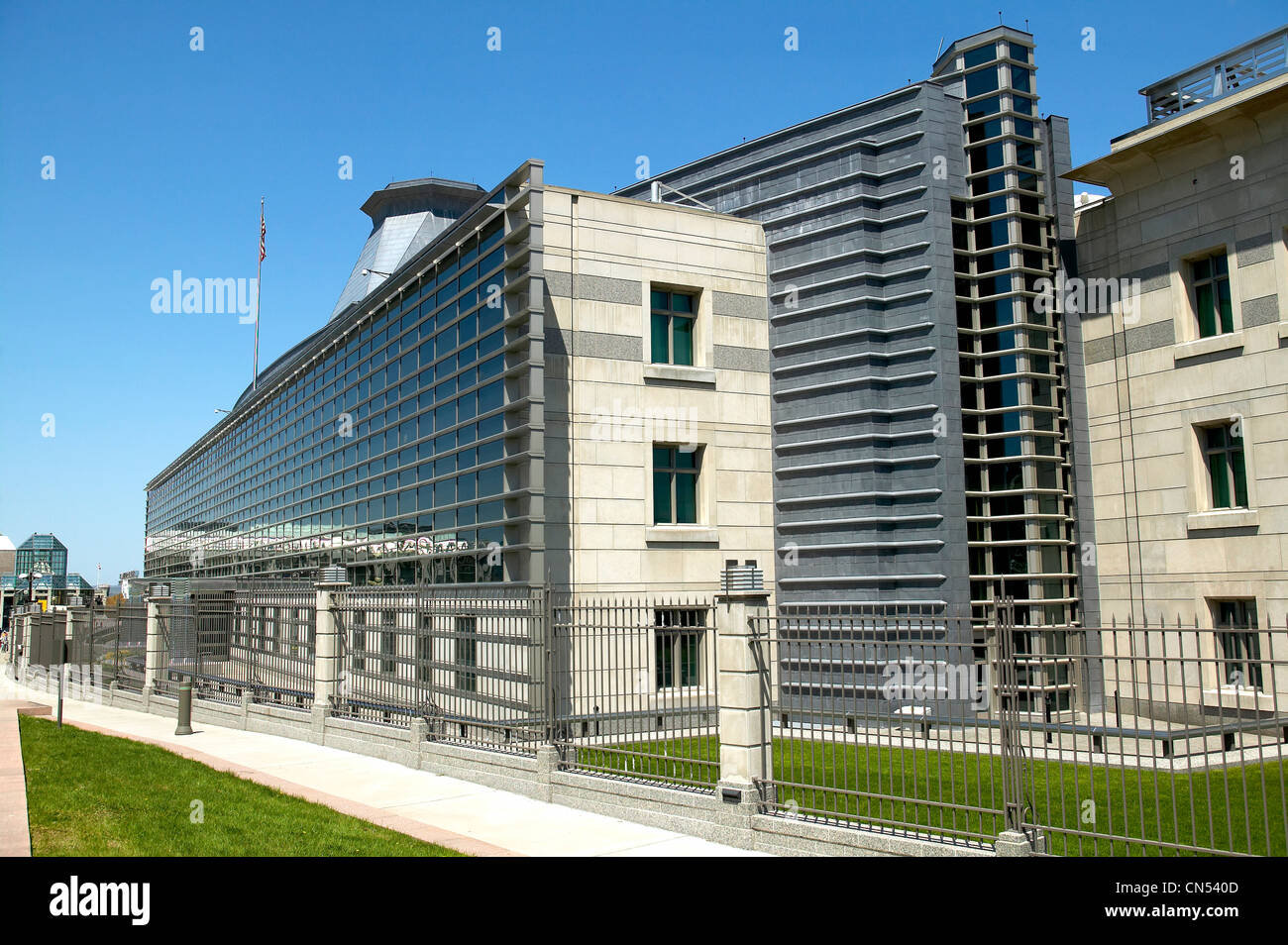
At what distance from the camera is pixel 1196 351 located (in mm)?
20188

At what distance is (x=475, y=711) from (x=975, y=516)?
11388mm

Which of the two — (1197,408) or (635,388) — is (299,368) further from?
(1197,408)

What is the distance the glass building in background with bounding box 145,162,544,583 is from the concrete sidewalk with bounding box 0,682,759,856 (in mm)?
4805

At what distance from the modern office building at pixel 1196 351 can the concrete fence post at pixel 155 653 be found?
22.6 metres

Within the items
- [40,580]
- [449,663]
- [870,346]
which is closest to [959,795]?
[449,663]

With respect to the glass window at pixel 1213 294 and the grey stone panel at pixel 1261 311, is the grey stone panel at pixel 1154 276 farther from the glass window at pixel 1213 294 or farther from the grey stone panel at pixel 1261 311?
the grey stone panel at pixel 1261 311

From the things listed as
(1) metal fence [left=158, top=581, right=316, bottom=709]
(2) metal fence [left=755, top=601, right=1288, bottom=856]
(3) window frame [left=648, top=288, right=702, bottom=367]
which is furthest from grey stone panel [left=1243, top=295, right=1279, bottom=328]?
(1) metal fence [left=158, top=581, right=316, bottom=709]

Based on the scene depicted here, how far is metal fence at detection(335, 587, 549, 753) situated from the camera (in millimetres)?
13961

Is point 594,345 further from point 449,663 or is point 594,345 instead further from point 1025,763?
point 1025,763

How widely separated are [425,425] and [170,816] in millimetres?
13264
